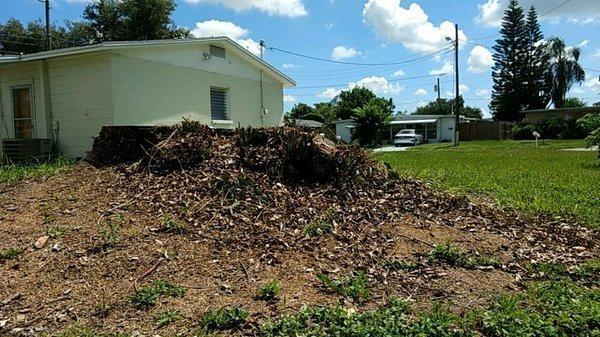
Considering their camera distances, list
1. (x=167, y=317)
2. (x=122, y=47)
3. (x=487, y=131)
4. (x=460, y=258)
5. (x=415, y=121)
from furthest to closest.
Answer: (x=415, y=121) → (x=487, y=131) → (x=122, y=47) → (x=460, y=258) → (x=167, y=317)

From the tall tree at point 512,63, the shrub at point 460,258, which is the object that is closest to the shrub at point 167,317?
the shrub at point 460,258

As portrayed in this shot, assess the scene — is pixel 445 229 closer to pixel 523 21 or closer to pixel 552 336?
pixel 552 336

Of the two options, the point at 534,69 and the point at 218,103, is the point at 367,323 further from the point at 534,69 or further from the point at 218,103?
the point at 534,69

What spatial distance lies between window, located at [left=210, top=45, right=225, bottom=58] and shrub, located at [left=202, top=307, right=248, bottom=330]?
11.0 m

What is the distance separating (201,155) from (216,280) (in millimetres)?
2473

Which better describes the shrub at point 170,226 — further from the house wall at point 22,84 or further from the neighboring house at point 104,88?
the house wall at point 22,84

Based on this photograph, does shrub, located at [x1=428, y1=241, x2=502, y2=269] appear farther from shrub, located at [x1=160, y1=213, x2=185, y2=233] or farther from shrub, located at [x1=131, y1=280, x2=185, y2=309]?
shrub, located at [x1=160, y1=213, x2=185, y2=233]

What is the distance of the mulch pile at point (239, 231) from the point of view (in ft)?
10.7

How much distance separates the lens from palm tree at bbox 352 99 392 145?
30484 millimetres

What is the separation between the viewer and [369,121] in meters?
30.8

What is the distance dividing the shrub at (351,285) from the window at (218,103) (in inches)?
401

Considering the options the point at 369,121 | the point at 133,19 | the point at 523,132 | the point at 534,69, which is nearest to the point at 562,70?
the point at 534,69

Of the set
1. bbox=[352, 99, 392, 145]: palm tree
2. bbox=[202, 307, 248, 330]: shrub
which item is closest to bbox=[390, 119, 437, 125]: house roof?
bbox=[352, 99, 392, 145]: palm tree

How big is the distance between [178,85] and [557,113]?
3505cm
